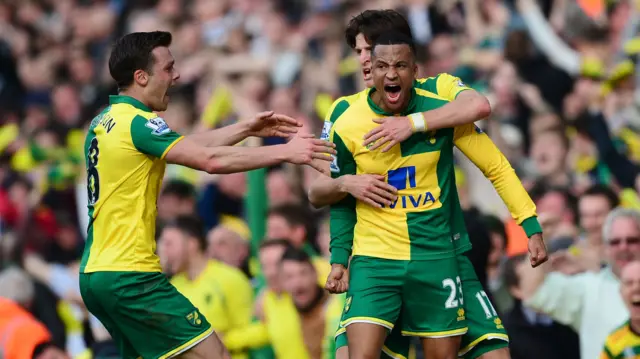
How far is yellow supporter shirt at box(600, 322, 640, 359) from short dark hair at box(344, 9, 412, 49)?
2390mm

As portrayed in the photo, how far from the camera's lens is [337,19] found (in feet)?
54.7

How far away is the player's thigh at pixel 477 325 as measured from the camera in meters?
7.46

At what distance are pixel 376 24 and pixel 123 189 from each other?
169 cm

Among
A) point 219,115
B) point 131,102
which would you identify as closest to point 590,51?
point 219,115

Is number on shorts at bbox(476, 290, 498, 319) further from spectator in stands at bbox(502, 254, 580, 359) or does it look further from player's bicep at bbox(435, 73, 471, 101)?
spectator in stands at bbox(502, 254, 580, 359)

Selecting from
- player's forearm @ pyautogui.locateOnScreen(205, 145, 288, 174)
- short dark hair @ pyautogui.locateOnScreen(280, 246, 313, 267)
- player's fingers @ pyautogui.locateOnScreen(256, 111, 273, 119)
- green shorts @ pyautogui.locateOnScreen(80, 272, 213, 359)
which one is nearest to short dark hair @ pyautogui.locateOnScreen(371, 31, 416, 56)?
player's fingers @ pyautogui.locateOnScreen(256, 111, 273, 119)

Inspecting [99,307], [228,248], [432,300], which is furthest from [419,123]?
[228,248]

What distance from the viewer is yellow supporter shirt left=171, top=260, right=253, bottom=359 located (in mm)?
10281

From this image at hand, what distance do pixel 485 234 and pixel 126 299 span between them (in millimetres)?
2503

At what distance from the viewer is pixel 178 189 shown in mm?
12844

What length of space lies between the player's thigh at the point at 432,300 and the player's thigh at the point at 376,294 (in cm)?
6

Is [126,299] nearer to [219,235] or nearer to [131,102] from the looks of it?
[131,102]

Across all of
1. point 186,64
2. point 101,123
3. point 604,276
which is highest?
point 186,64

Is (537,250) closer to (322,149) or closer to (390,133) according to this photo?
(390,133)
